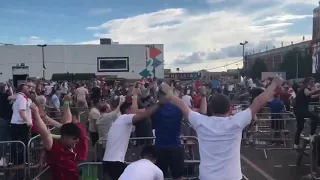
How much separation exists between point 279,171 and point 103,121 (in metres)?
4.32

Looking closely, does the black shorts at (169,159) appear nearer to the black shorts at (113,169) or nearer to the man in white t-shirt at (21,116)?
the black shorts at (113,169)

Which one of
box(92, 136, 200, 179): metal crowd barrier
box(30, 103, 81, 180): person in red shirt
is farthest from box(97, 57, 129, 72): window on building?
box(30, 103, 81, 180): person in red shirt

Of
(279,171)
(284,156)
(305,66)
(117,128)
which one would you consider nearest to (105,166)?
(117,128)

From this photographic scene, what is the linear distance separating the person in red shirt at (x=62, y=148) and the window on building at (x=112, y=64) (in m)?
71.4

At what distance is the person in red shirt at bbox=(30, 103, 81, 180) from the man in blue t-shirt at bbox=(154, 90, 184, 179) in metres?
2.18

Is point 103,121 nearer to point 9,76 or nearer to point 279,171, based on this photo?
point 279,171

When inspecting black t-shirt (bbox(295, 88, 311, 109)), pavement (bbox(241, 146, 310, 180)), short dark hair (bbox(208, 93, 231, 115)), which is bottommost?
pavement (bbox(241, 146, 310, 180))

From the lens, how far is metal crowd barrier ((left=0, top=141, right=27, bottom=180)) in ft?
29.5

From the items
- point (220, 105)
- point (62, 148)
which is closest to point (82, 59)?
point (62, 148)

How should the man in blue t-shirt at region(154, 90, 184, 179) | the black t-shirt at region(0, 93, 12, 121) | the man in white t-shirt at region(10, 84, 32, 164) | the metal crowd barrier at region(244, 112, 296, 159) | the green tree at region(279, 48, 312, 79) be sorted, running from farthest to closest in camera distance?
1. the green tree at region(279, 48, 312, 79)
2. the metal crowd barrier at region(244, 112, 296, 159)
3. the black t-shirt at region(0, 93, 12, 121)
4. the man in white t-shirt at region(10, 84, 32, 164)
5. the man in blue t-shirt at region(154, 90, 184, 179)

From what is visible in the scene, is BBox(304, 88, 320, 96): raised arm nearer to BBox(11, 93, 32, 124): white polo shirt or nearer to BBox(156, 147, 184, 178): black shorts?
BBox(156, 147, 184, 178): black shorts

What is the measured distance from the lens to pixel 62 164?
5512 mm

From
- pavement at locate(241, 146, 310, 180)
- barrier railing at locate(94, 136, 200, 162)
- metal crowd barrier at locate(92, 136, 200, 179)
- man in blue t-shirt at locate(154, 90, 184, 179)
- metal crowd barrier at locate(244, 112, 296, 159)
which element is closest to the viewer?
man in blue t-shirt at locate(154, 90, 184, 179)

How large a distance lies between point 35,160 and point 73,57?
68.9 meters
